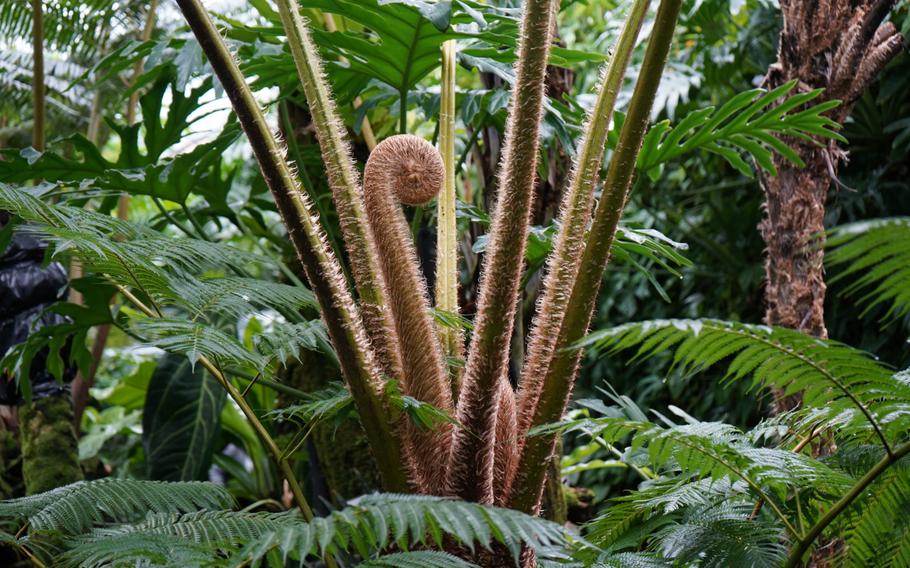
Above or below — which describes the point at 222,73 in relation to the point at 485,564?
above

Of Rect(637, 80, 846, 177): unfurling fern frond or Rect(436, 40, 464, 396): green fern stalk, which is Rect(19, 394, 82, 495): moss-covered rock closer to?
Rect(436, 40, 464, 396): green fern stalk

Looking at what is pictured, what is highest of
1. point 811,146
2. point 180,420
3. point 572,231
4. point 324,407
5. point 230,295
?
point 811,146

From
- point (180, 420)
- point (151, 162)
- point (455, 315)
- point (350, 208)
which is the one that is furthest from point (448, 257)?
point (180, 420)

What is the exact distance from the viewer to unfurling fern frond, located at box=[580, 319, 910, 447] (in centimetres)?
70

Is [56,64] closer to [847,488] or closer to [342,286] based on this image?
[342,286]

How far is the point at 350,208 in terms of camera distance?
97 cm

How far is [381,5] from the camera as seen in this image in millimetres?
1276

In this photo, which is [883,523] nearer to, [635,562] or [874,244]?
[635,562]

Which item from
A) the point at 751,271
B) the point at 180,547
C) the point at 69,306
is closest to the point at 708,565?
the point at 180,547

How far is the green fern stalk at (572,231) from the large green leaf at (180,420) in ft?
5.86

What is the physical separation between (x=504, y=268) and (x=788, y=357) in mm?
294

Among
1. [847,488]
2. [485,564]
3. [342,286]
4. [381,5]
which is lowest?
[485,564]

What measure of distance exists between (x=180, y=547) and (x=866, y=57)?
1.65m

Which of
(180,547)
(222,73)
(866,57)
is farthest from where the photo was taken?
(866,57)
